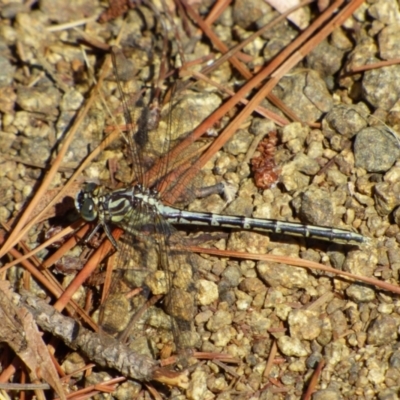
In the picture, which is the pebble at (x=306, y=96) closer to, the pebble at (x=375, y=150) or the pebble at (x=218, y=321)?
the pebble at (x=375, y=150)

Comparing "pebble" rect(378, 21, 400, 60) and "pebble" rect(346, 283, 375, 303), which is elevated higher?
"pebble" rect(378, 21, 400, 60)

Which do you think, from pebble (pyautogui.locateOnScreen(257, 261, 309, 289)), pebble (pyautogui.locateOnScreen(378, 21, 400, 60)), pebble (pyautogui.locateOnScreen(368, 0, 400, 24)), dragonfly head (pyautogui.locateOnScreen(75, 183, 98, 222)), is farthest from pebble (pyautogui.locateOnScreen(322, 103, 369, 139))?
dragonfly head (pyautogui.locateOnScreen(75, 183, 98, 222))

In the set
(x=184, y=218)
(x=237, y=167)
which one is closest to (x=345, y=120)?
(x=237, y=167)

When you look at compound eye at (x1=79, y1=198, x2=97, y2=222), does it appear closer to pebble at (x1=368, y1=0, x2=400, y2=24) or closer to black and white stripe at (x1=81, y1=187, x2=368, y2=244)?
black and white stripe at (x1=81, y1=187, x2=368, y2=244)

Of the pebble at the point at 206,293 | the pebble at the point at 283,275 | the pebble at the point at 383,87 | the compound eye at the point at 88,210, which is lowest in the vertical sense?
the pebble at the point at 206,293

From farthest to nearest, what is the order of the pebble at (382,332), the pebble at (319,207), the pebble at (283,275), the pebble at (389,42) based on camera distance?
the pebble at (389,42), the pebble at (319,207), the pebble at (283,275), the pebble at (382,332)

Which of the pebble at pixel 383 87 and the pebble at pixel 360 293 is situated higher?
the pebble at pixel 383 87

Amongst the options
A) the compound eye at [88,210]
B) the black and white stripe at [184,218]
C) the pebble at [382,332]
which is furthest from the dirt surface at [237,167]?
the compound eye at [88,210]

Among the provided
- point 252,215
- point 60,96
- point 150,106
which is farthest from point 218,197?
point 60,96

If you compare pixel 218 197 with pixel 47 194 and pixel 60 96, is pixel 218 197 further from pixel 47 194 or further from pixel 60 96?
pixel 60 96

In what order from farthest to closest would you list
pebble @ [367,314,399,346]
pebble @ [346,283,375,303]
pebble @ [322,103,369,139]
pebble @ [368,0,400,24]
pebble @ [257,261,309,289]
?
pebble @ [368,0,400,24] → pebble @ [322,103,369,139] → pebble @ [257,261,309,289] → pebble @ [346,283,375,303] → pebble @ [367,314,399,346]
